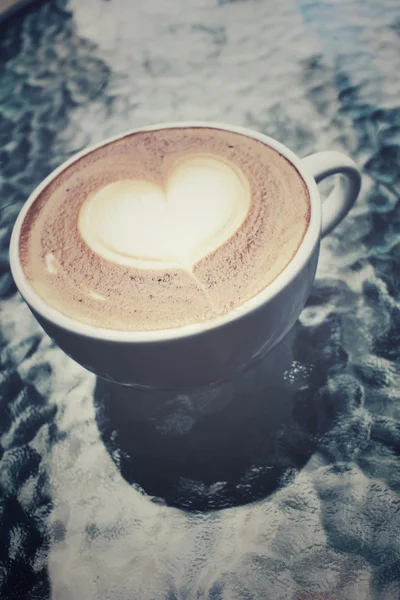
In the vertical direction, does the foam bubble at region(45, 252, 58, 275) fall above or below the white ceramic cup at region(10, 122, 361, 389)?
above

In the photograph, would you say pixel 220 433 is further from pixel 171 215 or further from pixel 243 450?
pixel 171 215

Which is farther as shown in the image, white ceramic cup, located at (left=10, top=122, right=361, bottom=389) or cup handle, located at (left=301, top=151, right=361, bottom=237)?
cup handle, located at (left=301, top=151, right=361, bottom=237)

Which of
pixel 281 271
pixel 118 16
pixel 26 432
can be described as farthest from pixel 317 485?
pixel 118 16

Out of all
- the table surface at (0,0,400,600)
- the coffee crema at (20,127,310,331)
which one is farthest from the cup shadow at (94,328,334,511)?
the coffee crema at (20,127,310,331)

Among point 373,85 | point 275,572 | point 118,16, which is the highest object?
point 118,16

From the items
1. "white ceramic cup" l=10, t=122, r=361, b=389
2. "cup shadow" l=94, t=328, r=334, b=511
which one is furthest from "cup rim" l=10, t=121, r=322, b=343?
"cup shadow" l=94, t=328, r=334, b=511

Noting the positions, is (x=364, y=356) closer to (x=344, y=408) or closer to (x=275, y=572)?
(x=344, y=408)

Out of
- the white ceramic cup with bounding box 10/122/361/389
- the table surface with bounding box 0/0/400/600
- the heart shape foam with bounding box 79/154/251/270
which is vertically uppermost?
the heart shape foam with bounding box 79/154/251/270

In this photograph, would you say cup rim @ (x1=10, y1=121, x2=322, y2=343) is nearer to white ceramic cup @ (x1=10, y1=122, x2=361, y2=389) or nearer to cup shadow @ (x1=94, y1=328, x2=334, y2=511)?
white ceramic cup @ (x1=10, y1=122, x2=361, y2=389)

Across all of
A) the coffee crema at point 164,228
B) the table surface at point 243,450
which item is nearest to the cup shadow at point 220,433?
the table surface at point 243,450
